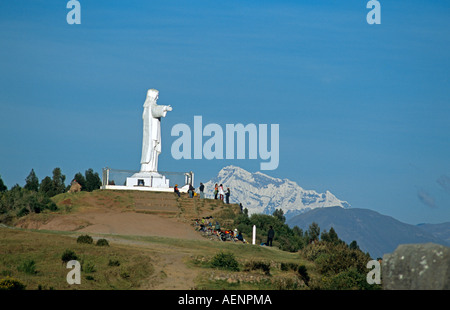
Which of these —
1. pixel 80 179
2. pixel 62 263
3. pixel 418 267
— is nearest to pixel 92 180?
pixel 80 179

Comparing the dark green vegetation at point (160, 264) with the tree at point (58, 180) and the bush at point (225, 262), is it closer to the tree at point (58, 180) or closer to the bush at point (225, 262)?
the bush at point (225, 262)

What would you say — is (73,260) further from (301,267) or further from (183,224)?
(183,224)

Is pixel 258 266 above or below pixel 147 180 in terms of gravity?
below

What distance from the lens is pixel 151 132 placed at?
51.0 metres

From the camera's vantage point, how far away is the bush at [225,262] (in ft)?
85.1

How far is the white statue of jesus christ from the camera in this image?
50562 mm

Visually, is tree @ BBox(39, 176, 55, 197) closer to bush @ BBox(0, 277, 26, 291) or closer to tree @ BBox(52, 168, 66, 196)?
tree @ BBox(52, 168, 66, 196)

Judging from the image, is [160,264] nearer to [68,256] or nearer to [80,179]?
[68,256]

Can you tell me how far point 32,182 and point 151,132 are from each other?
2205cm

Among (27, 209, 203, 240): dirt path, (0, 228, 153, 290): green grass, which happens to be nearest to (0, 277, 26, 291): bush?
(0, 228, 153, 290): green grass

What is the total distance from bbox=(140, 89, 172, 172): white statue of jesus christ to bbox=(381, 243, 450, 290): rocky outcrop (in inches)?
1549
